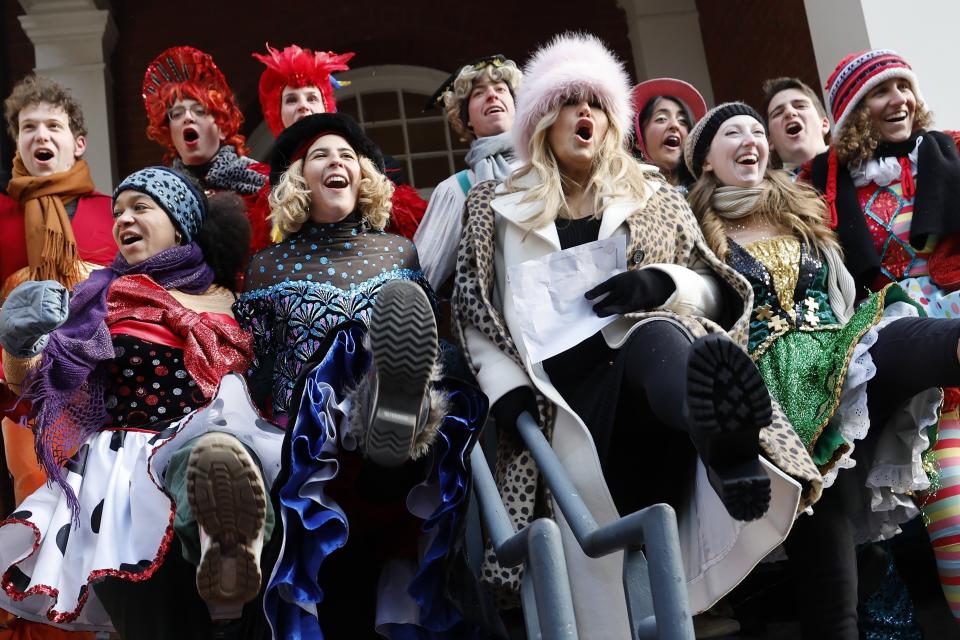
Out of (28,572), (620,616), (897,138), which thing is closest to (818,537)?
(620,616)

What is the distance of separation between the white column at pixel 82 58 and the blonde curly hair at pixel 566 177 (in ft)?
15.9

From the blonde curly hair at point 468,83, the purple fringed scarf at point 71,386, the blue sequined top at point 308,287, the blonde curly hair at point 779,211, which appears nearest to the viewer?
the purple fringed scarf at point 71,386

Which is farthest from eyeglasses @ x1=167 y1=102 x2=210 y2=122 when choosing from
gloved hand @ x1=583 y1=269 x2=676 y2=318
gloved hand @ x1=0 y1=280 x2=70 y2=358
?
gloved hand @ x1=583 y1=269 x2=676 y2=318

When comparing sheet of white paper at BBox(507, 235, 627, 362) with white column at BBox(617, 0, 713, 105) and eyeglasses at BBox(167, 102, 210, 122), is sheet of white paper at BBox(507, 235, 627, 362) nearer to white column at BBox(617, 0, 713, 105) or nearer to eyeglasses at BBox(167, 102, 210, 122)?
eyeglasses at BBox(167, 102, 210, 122)

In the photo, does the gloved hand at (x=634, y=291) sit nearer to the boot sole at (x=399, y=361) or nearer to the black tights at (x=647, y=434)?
the black tights at (x=647, y=434)

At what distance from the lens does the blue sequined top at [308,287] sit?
4.11 m

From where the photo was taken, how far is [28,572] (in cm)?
369

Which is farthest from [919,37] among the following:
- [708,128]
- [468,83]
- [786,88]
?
[468,83]

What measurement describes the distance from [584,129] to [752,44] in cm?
483

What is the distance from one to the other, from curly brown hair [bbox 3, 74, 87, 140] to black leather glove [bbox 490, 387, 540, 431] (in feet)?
8.62

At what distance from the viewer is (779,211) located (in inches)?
181

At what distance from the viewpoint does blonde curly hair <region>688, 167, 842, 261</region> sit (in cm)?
453

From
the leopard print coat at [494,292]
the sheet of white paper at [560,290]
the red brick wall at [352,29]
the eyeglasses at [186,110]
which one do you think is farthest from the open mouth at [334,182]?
the red brick wall at [352,29]

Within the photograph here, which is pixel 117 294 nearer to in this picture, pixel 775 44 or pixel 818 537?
pixel 818 537
